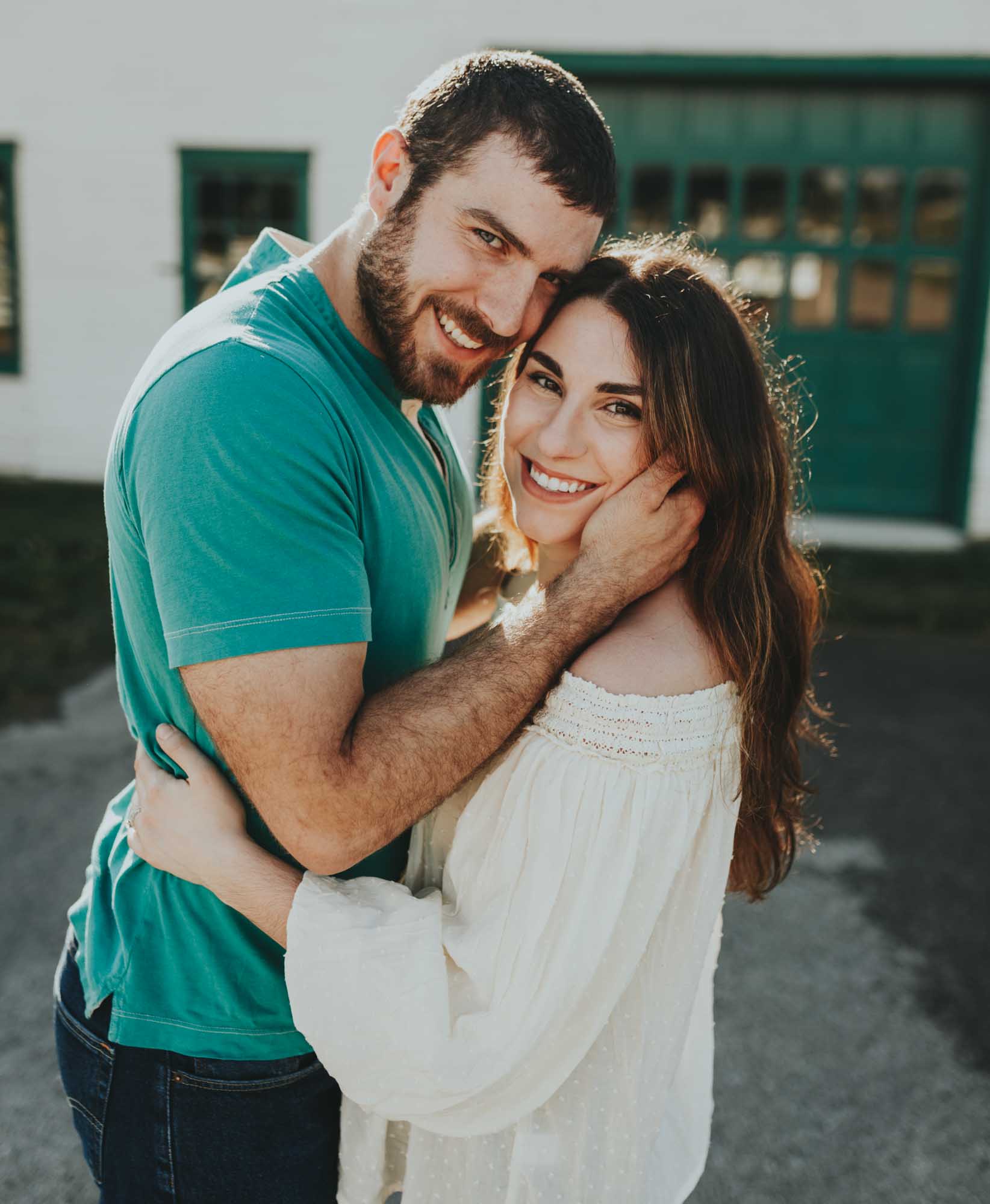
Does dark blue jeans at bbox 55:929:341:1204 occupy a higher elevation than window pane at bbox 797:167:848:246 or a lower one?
lower

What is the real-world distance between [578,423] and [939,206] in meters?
8.41

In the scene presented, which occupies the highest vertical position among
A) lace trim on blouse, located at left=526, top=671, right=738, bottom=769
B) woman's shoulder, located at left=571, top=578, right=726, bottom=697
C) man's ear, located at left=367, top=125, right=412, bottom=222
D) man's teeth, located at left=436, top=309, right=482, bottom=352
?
man's ear, located at left=367, top=125, right=412, bottom=222

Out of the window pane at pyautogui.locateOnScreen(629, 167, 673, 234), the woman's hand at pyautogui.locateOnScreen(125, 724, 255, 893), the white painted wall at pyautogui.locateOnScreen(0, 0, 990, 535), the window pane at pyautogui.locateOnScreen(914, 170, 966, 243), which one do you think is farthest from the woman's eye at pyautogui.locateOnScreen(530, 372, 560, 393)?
the window pane at pyautogui.locateOnScreen(914, 170, 966, 243)

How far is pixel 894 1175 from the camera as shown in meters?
2.69

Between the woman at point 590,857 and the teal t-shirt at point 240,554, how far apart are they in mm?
156

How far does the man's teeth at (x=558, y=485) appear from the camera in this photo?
6.74 feet

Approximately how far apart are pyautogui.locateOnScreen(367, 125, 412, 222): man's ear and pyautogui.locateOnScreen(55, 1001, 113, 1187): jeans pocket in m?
1.47

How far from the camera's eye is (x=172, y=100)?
363 inches

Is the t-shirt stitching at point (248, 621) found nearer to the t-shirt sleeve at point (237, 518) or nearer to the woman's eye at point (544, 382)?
the t-shirt sleeve at point (237, 518)

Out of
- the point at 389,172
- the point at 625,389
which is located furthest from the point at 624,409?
the point at 389,172

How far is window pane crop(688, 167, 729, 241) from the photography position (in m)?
9.06

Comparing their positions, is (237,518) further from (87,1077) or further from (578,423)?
(87,1077)

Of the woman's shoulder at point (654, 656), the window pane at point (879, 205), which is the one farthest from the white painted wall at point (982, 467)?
the woman's shoulder at point (654, 656)

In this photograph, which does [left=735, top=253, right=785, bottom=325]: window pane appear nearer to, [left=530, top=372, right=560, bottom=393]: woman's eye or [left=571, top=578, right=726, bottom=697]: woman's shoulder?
[left=530, top=372, right=560, bottom=393]: woman's eye
